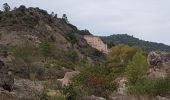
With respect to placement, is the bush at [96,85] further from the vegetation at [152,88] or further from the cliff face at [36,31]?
the cliff face at [36,31]

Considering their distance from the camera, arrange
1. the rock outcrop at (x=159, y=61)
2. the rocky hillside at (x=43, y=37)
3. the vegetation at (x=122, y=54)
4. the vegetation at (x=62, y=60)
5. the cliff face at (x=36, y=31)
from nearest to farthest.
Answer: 1. the vegetation at (x=62, y=60)
2. the rock outcrop at (x=159, y=61)
3. the vegetation at (x=122, y=54)
4. the rocky hillside at (x=43, y=37)
5. the cliff face at (x=36, y=31)

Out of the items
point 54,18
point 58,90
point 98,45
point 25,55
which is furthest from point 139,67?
point 98,45

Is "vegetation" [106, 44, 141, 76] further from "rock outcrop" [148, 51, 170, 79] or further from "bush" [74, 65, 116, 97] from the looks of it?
"bush" [74, 65, 116, 97]

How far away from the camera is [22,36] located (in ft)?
325

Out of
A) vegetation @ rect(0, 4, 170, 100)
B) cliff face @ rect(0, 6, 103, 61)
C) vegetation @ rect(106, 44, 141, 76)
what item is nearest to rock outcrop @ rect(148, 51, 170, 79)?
vegetation @ rect(0, 4, 170, 100)

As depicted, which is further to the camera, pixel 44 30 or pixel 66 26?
pixel 66 26

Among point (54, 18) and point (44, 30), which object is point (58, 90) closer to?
point (44, 30)

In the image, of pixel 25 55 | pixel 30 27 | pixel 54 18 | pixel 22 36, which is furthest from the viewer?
pixel 54 18

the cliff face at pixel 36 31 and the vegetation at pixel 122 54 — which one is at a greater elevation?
the cliff face at pixel 36 31

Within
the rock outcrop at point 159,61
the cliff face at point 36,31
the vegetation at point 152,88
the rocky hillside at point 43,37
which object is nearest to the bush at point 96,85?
the vegetation at point 152,88

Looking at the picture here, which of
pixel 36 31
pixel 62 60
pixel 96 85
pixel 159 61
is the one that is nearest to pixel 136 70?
pixel 159 61

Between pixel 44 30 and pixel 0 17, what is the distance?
11.5 meters

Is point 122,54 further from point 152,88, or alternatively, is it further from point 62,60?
point 152,88

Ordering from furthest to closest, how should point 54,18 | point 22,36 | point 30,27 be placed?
point 54,18, point 30,27, point 22,36
